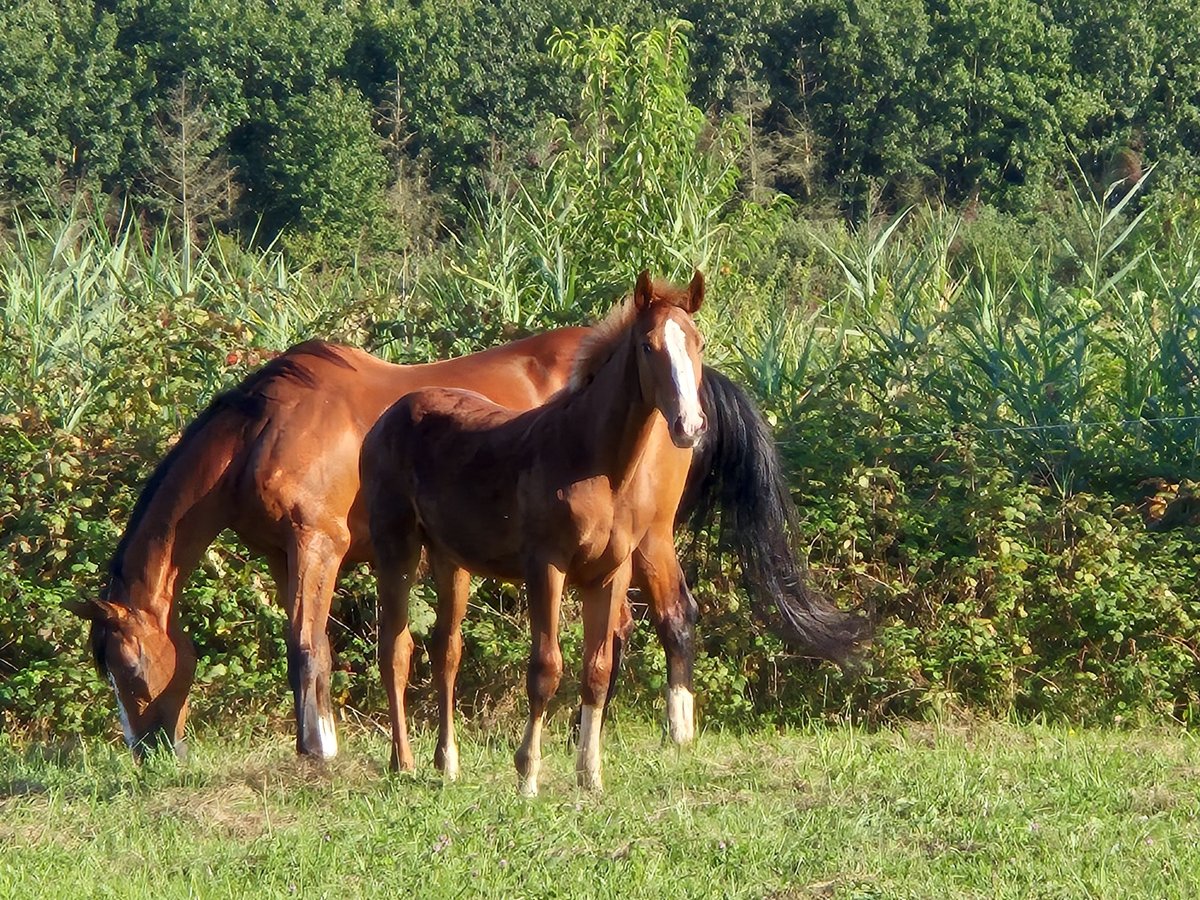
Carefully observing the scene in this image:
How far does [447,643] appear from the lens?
643cm

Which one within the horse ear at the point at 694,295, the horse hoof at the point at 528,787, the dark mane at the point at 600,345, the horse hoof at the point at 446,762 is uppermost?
the horse ear at the point at 694,295

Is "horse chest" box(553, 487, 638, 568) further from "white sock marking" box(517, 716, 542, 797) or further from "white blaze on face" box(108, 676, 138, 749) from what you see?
"white blaze on face" box(108, 676, 138, 749)

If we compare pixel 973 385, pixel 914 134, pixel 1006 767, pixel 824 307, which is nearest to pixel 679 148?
pixel 824 307

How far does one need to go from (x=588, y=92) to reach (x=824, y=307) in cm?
247

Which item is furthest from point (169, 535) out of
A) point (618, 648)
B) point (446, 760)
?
point (618, 648)

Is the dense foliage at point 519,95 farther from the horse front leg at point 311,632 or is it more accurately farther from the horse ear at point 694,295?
the horse ear at point 694,295

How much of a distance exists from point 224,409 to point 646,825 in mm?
3212

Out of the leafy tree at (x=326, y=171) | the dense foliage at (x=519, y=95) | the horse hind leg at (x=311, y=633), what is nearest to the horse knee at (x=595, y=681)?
the horse hind leg at (x=311, y=633)

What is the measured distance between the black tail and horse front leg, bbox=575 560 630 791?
158cm

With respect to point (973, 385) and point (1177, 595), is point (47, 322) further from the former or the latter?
point (1177, 595)

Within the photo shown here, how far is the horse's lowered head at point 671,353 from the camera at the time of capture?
5020 millimetres

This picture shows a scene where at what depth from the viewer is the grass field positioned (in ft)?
14.7

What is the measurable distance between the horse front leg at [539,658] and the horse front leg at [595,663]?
0.13m

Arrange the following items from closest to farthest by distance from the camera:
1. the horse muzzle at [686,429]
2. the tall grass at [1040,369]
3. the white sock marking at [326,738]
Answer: the horse muzzle at [686,429] < the white sock marking at [326,738] < the tall grass at [1040,369]
